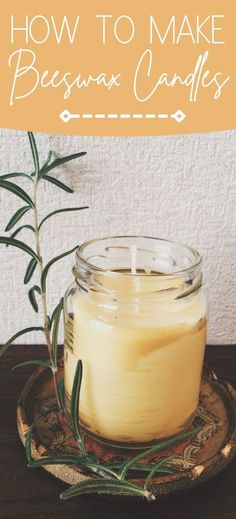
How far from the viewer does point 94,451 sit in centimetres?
43

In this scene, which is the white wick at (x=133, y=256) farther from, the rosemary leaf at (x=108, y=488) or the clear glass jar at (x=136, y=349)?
the rosemary leaf at (x=108, y=488)

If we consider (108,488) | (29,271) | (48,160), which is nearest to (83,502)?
(108,488)

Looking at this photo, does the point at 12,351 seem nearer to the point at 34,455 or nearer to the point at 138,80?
the point at 34,455

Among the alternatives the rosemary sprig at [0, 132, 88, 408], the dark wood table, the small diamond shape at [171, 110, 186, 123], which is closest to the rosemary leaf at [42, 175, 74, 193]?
the rosemary sprig at [0, 132, 88, 408]

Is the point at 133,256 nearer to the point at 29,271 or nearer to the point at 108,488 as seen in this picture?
the point at 29,271

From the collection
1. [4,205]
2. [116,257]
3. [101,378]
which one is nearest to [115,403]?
[101,378]

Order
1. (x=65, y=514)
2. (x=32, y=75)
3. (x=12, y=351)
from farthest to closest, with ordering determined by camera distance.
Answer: (x=12, y=351) < (x=32, y=75) < (x=65, y=514)

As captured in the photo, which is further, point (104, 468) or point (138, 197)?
point (138, 197)

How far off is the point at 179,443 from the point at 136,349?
104 mm

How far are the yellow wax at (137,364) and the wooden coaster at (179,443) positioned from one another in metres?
0.02

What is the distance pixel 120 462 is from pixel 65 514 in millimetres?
54

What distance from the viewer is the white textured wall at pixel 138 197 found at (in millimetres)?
539

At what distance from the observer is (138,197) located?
559 mm

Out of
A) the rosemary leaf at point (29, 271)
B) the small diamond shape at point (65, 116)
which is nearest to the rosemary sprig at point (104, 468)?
the rosemary leaf at point (29, 271)
